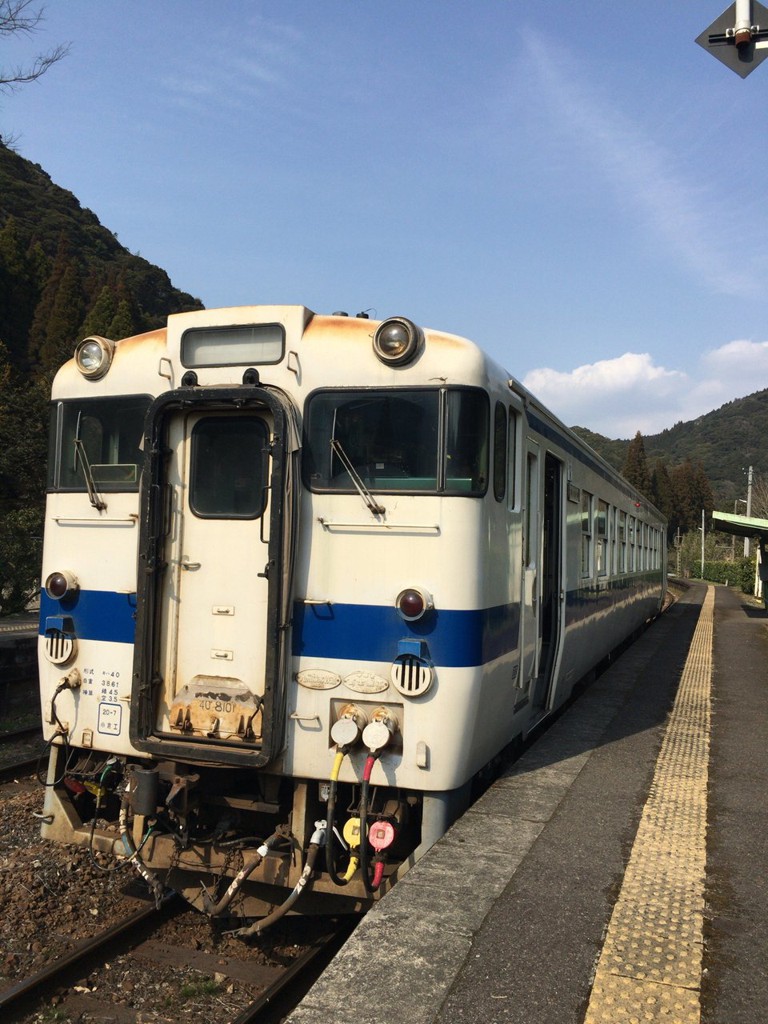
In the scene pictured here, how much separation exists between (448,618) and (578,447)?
4.14 meters

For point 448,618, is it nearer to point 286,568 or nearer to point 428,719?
point 428,719

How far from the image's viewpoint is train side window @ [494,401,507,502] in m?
4.88

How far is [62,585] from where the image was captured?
5.12m

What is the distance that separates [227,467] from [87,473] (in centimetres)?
96

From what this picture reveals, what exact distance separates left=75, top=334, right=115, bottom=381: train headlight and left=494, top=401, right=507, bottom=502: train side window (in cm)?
236

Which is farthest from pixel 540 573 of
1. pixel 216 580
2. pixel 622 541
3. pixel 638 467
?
pixel 638 467

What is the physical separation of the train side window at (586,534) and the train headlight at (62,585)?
5.02 meters

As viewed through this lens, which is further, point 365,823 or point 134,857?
point 134,857

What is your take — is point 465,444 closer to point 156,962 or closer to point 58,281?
point 156,962

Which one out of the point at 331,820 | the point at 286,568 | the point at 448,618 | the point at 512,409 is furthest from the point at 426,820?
the point at 512,409

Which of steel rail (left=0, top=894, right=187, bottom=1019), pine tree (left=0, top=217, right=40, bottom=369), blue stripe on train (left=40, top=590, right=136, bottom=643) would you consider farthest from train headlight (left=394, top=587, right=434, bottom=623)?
pine tree (left=0, top=217, right=40, bottom=369)

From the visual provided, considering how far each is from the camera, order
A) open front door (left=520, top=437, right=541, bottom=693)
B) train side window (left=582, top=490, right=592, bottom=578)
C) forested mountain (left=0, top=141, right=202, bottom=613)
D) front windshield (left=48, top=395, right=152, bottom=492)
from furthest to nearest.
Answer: forested mountain (left=0, top=141, right=202, bottom=613) → train side window (left=582, top=490, right=592, bottom=578) → open front door (left=520, top=437, right=541, bottom=693) → front windshield (left=48, top=395, right=152, bottom=492)

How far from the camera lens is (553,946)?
347 cm

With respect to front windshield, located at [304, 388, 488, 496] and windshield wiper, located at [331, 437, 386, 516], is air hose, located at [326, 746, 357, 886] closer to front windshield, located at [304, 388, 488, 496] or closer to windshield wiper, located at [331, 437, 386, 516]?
windshield wiper, located at [331, 437, 386, 516]
